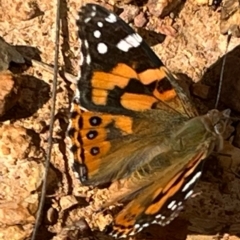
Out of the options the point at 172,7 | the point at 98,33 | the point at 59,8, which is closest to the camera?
the point at 98,33

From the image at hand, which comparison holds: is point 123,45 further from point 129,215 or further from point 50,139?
point 129,215

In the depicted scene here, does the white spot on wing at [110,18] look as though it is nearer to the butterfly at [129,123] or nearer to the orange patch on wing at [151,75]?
the butterfly at [129,123]

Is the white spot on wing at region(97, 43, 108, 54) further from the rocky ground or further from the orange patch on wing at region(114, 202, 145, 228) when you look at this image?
the orange patch on wing at region(114, 202, 145, 228)

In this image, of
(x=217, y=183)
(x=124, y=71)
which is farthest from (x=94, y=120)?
(x=217, y=183)

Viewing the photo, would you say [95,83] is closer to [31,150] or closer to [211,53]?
[31,150]

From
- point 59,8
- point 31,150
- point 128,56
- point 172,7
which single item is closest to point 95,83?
point 128,56

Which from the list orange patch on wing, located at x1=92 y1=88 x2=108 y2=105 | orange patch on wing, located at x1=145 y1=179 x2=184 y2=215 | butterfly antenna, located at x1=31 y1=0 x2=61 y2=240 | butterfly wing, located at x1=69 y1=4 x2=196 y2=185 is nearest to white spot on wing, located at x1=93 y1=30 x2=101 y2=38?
butterfly wing, located at x1=69 y1=4 x2=196 y2=185

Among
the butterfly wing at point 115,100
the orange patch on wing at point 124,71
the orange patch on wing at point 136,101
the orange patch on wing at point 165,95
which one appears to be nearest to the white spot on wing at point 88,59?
the butterfly wing at point 115,100
